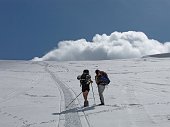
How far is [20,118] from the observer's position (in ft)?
50.0

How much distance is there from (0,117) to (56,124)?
299 centimetres

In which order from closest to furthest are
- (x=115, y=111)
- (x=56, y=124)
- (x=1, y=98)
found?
(x=56, y=124) → (x=115, y=111) → (x=1, y=98)

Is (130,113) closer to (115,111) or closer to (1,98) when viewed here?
(115,111)

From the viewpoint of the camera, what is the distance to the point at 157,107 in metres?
17.1

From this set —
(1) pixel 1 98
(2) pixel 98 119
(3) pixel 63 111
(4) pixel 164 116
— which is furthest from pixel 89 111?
(1) pixel 1 98

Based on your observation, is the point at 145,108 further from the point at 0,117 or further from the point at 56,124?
the point at 0,117

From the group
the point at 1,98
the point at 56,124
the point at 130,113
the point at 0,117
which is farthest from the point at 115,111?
the point at 1,98

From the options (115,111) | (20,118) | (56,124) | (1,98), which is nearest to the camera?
(56,124)

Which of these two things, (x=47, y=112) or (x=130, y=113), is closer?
(x=130, y=113)

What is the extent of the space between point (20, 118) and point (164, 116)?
531 cm

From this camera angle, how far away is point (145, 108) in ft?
55.4

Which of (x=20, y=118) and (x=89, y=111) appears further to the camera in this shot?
(x=89, y=111)

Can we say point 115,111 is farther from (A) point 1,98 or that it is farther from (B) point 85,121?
(A) point 1,98

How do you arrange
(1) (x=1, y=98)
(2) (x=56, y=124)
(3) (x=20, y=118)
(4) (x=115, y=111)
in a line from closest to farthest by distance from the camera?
(2) (x=56, y=124) → (3) (x=20, y=118) → (4) (x=115, y=111) → (1) (x=1, y=98)
